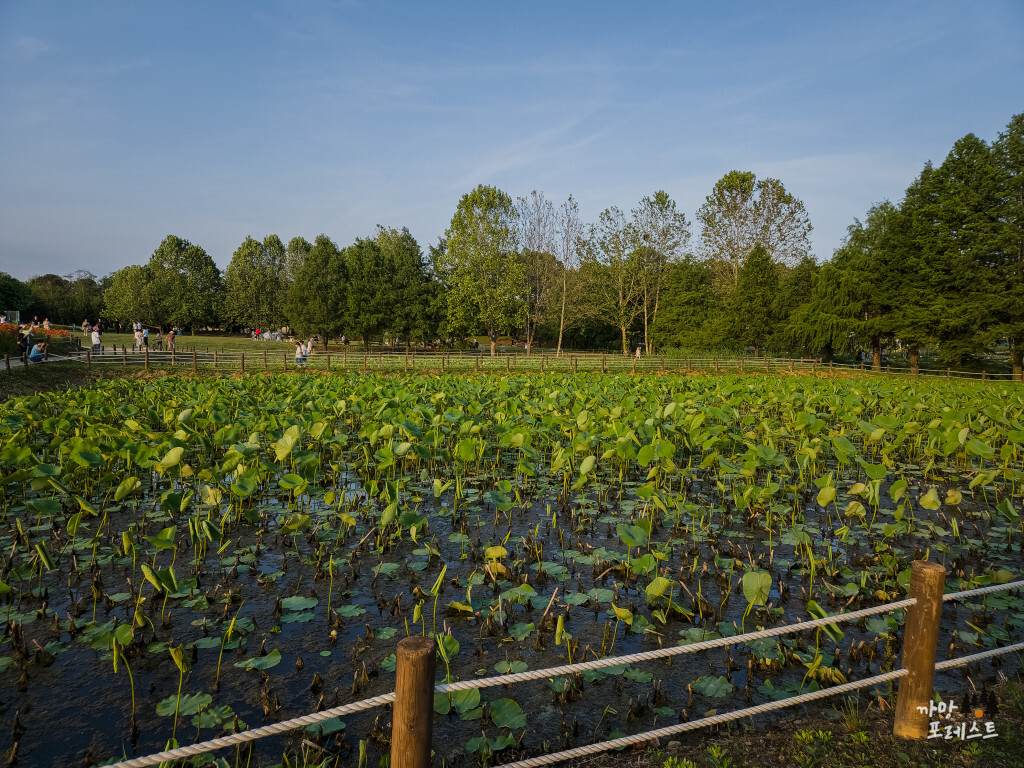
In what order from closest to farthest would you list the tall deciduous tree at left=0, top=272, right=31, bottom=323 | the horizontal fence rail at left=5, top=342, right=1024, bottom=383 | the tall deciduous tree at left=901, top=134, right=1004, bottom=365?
the horizontal fence rail at left=5, top=342, right=1024, bottom=383 < the tall deciduous tree at left=901, top=134, right=1004, bottom=365 < the tall deciduous tree at left=0, top=272, right=31, bottom=323

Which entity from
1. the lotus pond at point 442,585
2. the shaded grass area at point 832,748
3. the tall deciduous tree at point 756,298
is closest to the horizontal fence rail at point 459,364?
the tall deciduous tree at point 756,298

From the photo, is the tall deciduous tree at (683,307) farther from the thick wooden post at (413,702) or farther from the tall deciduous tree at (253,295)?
the thick wooden post at (413,702)

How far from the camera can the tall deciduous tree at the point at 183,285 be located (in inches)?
2135

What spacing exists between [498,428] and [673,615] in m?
4.11

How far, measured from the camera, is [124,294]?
188 ft

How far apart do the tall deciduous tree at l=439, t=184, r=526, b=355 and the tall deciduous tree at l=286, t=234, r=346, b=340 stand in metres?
9.33

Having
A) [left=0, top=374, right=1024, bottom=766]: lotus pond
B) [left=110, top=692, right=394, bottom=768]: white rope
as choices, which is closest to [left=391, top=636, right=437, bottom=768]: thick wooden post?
[left=110, top=692, right=394, bottom=768]: white rope

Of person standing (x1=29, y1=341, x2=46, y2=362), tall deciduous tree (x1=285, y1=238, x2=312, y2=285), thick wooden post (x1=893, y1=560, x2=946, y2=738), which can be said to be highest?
tall deciduous tree (x1=285, y1=238, x2=312, y2=285)

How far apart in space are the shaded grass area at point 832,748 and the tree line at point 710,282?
32.8 metres

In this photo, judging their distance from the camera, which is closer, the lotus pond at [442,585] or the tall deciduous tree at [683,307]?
the lotus pond at [442,585]

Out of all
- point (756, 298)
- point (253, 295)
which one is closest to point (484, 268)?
point (756, 298)

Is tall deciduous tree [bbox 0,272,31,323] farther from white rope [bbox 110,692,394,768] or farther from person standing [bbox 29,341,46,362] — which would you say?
white rope [bbox 110,692,394,768]

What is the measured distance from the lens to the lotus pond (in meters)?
3.15

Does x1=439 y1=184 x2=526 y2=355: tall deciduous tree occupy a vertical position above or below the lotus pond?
above
